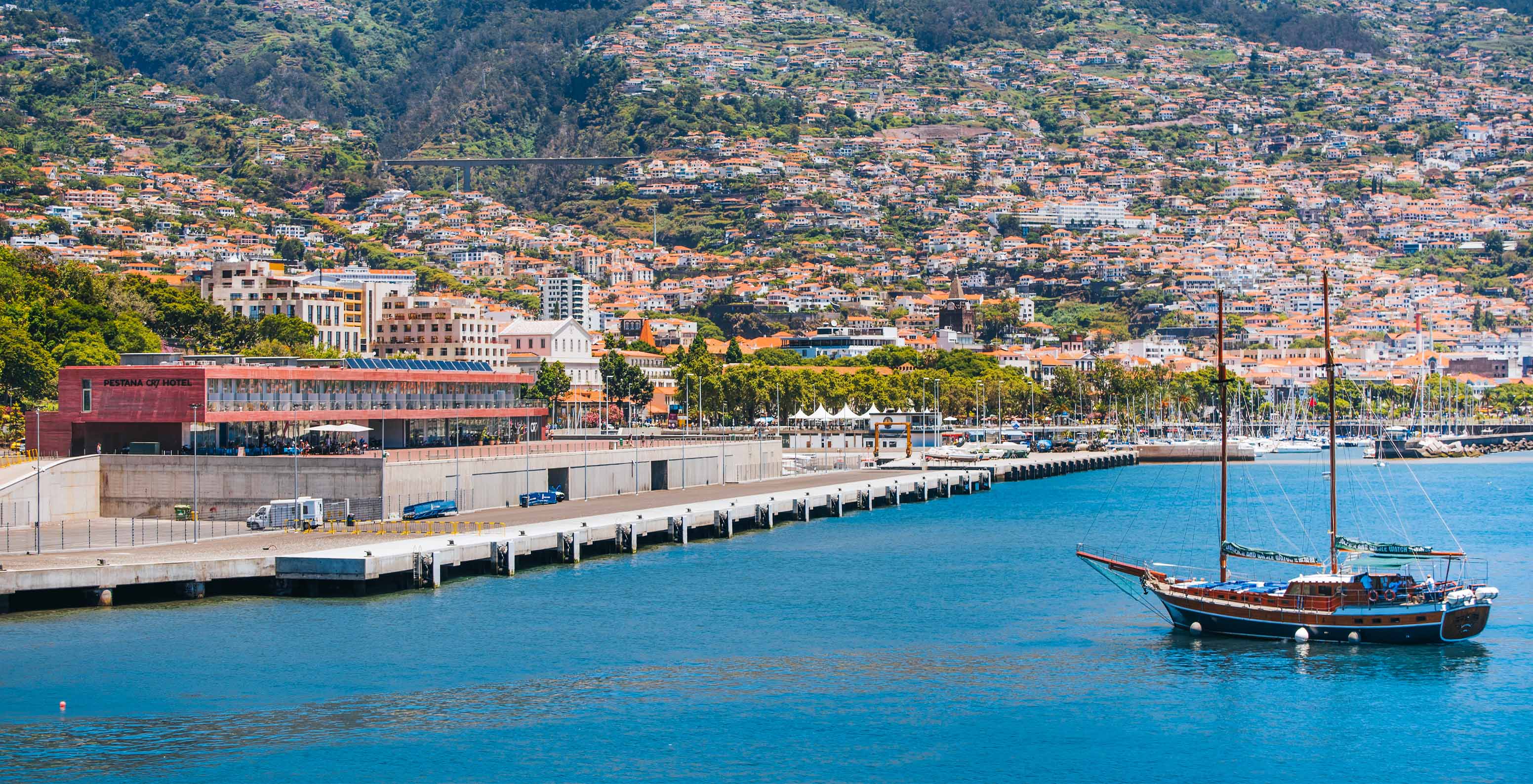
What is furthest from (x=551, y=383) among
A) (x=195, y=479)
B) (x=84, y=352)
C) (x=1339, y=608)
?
(x=1339, y=608)

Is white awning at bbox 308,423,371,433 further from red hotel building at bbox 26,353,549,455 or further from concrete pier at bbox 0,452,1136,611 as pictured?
concrete pier at bbox 0,452,1136,611

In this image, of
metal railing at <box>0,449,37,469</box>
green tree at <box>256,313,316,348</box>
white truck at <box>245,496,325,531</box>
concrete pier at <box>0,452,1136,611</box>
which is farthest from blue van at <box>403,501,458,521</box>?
green tree at <box>256,313,316,348</box>

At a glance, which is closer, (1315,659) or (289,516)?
(1315,659)

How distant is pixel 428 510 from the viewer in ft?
233

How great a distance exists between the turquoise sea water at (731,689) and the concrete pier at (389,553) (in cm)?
87

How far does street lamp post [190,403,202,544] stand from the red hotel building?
88mm

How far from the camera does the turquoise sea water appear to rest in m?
40.4

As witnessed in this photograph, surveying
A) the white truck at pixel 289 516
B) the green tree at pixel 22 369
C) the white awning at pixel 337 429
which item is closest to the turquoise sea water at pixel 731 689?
the white truck at pixel 289 516

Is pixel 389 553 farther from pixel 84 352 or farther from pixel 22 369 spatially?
pixel 84 352

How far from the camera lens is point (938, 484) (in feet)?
363

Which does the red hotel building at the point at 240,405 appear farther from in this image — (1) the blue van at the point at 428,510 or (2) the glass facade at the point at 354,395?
(1) the blue van at the point at 428,510

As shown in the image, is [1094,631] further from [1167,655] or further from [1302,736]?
[1302,736]

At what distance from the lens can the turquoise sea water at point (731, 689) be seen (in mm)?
40438

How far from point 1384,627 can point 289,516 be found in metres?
38.5
